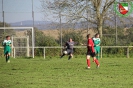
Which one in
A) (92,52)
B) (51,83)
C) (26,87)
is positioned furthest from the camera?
(92,52)

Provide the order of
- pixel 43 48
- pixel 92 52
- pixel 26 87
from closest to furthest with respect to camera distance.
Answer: pixel 26 87
pixel 92 52
pixel 43 48

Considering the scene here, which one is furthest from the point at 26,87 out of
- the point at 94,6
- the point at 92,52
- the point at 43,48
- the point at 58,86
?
the point at 94,6

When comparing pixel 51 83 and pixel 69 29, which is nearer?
pixel 51 83

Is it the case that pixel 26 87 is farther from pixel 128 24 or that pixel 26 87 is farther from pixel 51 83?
pixel 128 24

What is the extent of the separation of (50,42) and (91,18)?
4.56 m

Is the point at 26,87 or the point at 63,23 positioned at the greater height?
the point at 63,23

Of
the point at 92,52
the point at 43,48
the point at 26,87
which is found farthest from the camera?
the point at 43,48

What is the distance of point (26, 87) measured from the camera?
12211 mm

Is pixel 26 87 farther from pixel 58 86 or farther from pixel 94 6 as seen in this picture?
pixel 94 6

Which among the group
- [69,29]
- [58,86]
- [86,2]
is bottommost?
[58,86]

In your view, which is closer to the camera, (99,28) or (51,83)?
(51,83)

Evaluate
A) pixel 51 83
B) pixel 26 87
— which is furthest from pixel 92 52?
pixel 26 87

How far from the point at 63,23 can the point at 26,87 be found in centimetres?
2660

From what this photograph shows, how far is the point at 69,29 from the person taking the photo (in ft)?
127
